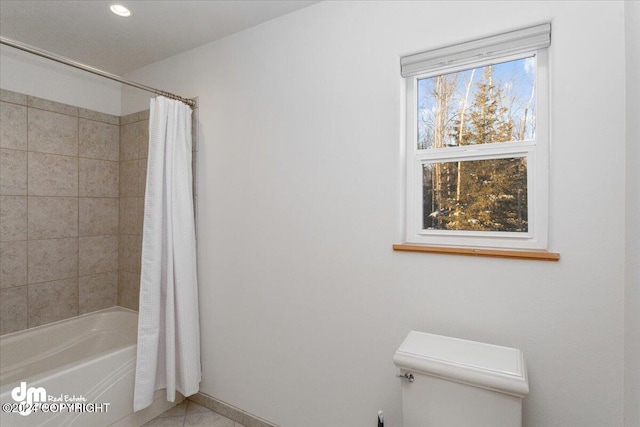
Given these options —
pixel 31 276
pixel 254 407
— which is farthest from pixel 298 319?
pixel 31 276

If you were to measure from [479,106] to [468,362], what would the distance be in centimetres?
113

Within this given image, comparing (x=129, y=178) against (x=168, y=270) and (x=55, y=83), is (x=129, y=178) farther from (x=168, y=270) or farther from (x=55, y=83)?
(x=168, y=270)

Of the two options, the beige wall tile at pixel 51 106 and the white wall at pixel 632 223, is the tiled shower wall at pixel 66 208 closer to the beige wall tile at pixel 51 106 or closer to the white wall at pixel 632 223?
the beige wall tile at pixel 51 106

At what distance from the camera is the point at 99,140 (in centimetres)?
277

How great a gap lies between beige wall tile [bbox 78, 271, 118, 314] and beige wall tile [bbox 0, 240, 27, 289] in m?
0.39

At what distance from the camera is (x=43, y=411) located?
1.64 meters

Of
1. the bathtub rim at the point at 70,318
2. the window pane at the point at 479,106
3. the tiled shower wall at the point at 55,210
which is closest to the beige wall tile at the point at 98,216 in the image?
the tiled shower wall at the point at 55,210

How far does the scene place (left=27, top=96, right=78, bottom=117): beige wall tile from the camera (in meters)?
2.38

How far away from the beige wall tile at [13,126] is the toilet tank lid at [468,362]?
9.54 feet

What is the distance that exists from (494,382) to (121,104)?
3.42m

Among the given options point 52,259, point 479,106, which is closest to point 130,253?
point 52,259

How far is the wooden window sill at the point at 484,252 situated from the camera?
4.14 feet

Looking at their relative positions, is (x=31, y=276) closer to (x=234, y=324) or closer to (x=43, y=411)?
(x=43, y=411)

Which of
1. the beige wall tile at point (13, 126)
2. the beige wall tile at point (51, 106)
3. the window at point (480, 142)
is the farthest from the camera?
the beige wall tile at point (51, 106)
